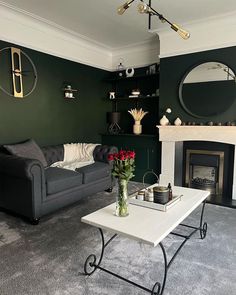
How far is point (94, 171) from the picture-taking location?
11.7 ft

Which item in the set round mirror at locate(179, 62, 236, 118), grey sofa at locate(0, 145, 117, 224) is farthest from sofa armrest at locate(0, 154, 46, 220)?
round mirror at locate(179, 62, 236, 118)

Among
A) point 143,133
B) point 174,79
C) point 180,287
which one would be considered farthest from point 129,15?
point 180,287

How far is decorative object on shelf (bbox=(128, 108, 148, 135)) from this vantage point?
472cm

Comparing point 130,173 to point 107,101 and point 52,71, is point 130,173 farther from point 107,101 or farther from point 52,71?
point 107,101

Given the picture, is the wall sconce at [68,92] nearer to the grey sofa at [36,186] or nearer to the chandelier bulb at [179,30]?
the grey sofa at [36,186]

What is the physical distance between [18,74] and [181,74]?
2.69 m

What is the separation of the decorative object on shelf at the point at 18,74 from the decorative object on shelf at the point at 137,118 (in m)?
1.97

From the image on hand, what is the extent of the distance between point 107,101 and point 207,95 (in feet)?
7.63

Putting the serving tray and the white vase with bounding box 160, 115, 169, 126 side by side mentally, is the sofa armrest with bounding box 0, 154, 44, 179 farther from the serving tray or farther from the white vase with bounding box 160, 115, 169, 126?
the white vase with bounding box 160, 115, 169, 126

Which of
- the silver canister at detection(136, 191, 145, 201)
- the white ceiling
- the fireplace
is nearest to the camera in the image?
the silver canister at detection(136, 191, 145, 201)

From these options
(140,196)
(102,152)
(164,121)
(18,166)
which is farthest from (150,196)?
(164,121)

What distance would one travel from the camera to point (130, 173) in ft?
6.18

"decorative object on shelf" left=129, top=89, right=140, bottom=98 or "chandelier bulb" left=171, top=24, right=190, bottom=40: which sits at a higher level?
"chandelier bulb" left=171, top=24, right=190, bottom=40

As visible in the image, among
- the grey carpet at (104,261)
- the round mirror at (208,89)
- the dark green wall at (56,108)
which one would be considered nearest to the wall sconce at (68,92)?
the dark green wall at (56,108)
